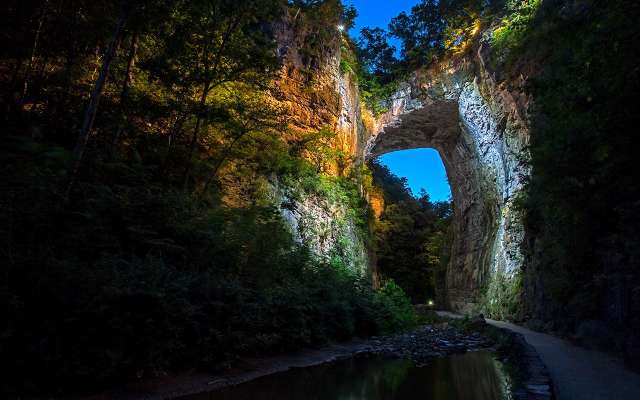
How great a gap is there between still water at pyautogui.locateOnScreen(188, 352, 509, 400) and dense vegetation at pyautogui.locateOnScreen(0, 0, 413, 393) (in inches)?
31.2

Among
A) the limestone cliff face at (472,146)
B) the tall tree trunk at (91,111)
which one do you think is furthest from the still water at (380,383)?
the limestone cliff face at (472,146)

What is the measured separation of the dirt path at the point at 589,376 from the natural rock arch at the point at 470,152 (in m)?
10.1

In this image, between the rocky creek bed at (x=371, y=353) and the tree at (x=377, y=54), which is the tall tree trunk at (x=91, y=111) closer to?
the rocky creek bed at (x=371, y=353)

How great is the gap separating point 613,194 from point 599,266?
1.70 meters

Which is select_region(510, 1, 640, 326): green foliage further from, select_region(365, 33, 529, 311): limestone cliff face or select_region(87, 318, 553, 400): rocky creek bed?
select_region(365, 33, 529, 311): limestone cliff face

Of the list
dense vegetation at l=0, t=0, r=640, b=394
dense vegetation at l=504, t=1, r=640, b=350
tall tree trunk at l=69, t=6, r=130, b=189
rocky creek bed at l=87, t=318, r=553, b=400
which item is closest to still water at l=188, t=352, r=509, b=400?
rocky creek bed at l=87, t=318, r=553, b=400

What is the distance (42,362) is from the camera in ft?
10.8

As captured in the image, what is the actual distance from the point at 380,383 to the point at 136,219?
4.75m

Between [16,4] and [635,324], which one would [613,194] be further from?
[16,4]

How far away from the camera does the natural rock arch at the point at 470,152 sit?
730 inches

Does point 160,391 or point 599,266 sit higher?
point 599,266

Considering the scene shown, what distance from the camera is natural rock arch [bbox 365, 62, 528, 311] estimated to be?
18.5 meters

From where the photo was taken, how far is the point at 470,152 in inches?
997

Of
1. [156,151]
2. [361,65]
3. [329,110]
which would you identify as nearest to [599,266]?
[156,151]
